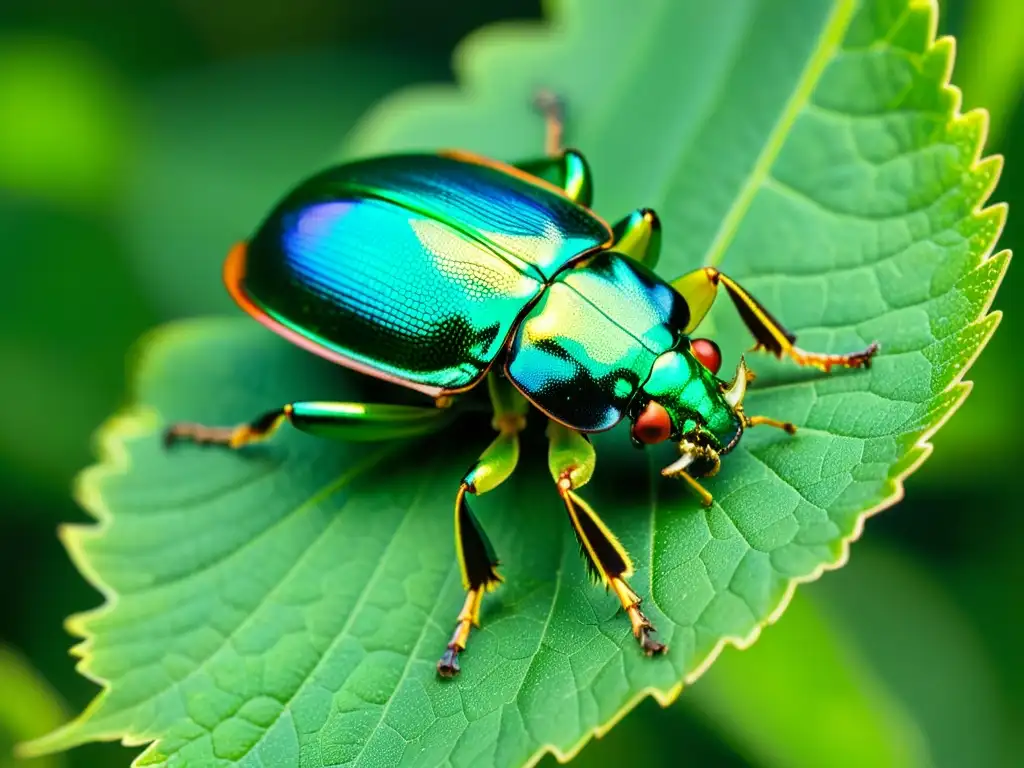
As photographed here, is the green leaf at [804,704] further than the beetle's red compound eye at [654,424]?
Yes

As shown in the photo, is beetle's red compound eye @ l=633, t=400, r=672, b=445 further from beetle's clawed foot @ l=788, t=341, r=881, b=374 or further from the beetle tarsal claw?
beetle's clawed foot @ l=788, t=341, r=881, b=374

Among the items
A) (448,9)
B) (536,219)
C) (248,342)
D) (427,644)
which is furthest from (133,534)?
(448,9)

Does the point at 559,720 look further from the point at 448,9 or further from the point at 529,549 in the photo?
the point at 448,9

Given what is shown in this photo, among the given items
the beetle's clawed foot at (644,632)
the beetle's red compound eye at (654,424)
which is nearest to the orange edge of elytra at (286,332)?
the beetle's red compound eye at (654,424)

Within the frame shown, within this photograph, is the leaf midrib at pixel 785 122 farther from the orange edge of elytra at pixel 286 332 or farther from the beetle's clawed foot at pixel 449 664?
the beetle's clawed foot at pixel 449 664

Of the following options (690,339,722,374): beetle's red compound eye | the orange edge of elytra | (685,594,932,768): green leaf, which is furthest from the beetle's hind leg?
(685,594,932,768): green leaf
